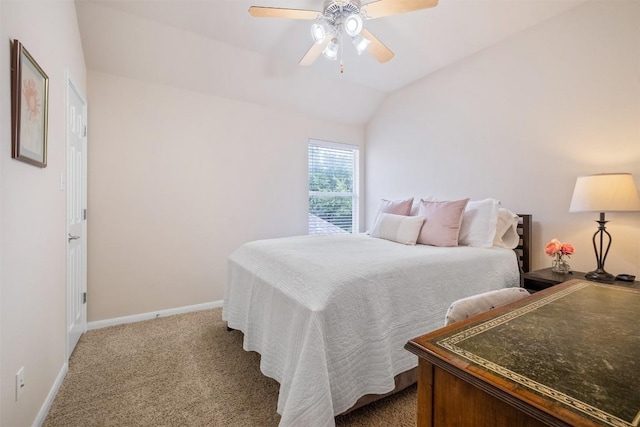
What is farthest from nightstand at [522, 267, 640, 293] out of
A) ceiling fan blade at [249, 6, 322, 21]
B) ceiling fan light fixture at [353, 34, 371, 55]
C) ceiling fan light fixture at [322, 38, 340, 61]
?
ceiling fan blade at [249, 6, 322, 21]

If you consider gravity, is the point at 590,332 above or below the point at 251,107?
below

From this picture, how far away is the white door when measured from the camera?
2.17 m

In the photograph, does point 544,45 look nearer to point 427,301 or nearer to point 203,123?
point 427,301

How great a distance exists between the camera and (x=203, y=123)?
3.26 meters

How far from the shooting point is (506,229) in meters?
2.57

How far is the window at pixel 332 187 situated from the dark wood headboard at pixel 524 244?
2.28 m

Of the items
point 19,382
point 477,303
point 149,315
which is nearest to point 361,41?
point 477,303

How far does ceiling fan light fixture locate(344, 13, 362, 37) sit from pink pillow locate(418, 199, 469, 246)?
5.55 ft

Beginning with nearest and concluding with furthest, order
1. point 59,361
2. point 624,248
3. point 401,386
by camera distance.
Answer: point 401,386
point 59,361
point 624,248

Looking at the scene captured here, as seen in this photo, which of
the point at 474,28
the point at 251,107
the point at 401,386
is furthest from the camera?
the point at 251,107

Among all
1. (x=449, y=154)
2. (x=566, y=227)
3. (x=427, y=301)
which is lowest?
(x=427, y=301)

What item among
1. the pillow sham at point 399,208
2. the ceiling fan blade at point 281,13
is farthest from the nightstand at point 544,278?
the ceiling fan blade at point 281,13

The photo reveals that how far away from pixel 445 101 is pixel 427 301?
253 cm

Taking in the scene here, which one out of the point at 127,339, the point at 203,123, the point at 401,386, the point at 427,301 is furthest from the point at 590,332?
the point at 203,123
